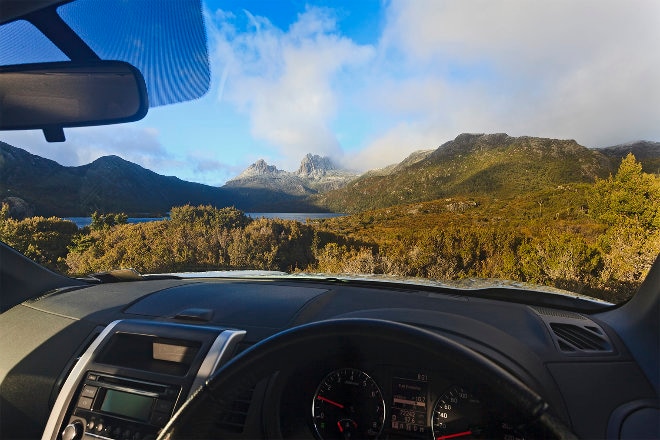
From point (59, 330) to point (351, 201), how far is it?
3.20 m

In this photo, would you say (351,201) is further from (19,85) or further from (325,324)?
(325,324)

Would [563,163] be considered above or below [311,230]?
above

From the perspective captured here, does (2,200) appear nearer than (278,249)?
Yes

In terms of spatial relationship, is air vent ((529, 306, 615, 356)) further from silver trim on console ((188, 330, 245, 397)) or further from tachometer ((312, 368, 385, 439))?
silver trim on console ((188, 330, 245, 397))

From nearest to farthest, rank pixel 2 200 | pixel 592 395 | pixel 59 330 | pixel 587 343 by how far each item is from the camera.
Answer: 1. pixel 592 395
2. pixel 587 343
3. pixel 59 330
4. pixel 2 200

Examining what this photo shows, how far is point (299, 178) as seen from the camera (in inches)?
236

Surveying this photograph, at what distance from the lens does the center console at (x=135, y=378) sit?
2.18m

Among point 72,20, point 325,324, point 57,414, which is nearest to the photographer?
point 325,324

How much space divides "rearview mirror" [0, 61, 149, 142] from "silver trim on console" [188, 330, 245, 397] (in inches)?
67.6

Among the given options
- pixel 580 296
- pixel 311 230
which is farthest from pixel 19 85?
pixel 580 296

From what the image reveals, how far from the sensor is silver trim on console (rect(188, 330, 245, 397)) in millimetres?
2164

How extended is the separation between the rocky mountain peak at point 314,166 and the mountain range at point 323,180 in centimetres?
1

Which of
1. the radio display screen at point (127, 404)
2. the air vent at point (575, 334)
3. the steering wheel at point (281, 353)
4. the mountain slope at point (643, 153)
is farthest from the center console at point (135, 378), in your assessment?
the mountain slope at point (643, 153)

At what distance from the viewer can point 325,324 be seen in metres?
1.44
